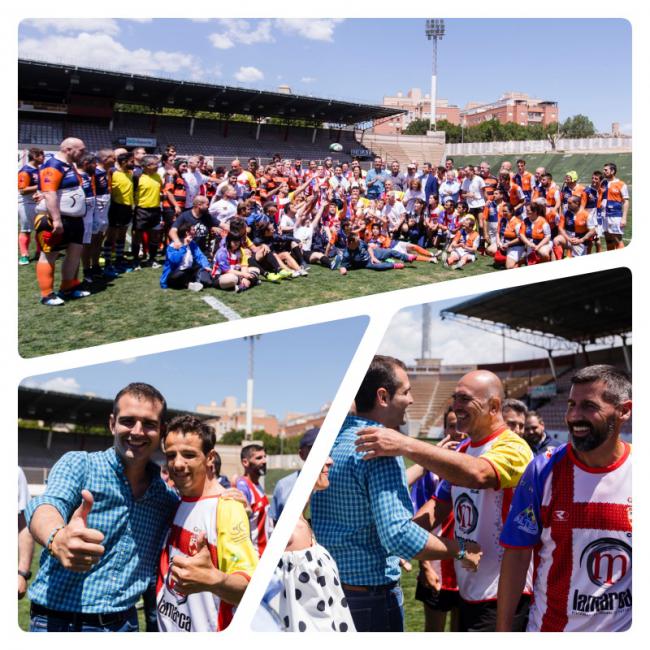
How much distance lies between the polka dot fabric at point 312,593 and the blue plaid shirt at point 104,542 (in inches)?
21.4

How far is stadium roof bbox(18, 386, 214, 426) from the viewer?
3.17m

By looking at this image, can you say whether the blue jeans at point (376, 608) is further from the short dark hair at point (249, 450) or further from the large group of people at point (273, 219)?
the large group of people at point (273, 219)

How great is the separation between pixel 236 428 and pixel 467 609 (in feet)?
5.69

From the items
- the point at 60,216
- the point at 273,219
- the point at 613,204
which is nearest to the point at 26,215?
the point at 60,216

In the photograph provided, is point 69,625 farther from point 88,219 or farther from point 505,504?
point 88,219

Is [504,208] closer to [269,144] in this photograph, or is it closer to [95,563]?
[95,563]

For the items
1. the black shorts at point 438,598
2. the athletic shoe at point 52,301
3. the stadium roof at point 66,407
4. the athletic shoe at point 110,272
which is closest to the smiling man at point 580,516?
the black shorts at point 438,598

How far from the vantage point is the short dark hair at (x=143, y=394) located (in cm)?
257

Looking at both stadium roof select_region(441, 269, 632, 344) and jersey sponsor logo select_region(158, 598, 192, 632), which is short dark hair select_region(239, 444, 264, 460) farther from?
jersey sponsor logo select_region(158, 598, 192, 632)

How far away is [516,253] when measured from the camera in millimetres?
7820

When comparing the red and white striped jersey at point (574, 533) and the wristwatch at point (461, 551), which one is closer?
the red and white striped jersey at point (574, 533)

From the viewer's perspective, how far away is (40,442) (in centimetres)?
1191

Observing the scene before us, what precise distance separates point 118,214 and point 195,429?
5302mm

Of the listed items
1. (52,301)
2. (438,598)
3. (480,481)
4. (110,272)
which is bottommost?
(438,598)
